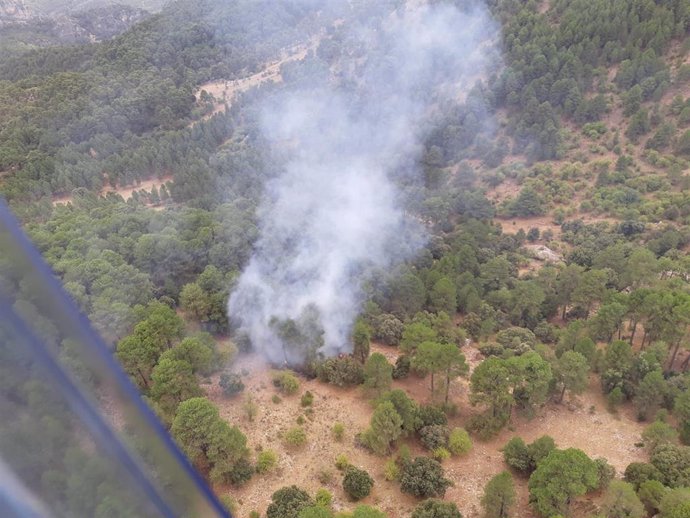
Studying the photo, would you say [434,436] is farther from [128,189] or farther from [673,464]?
[128,189]

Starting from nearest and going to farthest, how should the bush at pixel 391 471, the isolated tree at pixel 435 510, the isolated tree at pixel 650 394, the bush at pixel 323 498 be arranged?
the isolated tree at pixel 435 510 → the bush at pixel 323 498 → the bush at pixel 391 471 → the isolated tree at pixel 650 394

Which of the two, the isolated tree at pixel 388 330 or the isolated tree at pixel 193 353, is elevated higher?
the isolated tree at pixel 193 353

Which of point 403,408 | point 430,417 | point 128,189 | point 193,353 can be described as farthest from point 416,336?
point 128,189

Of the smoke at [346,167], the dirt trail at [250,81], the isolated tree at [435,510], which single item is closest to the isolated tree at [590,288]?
the smoke at [346,167]

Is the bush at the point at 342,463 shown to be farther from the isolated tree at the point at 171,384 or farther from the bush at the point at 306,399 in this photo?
the isolated tree at the point at 171,384

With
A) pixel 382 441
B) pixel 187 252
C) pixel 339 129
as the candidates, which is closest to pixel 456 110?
pixel 339 129

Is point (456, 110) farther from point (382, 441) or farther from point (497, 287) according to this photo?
point (382, 441)
